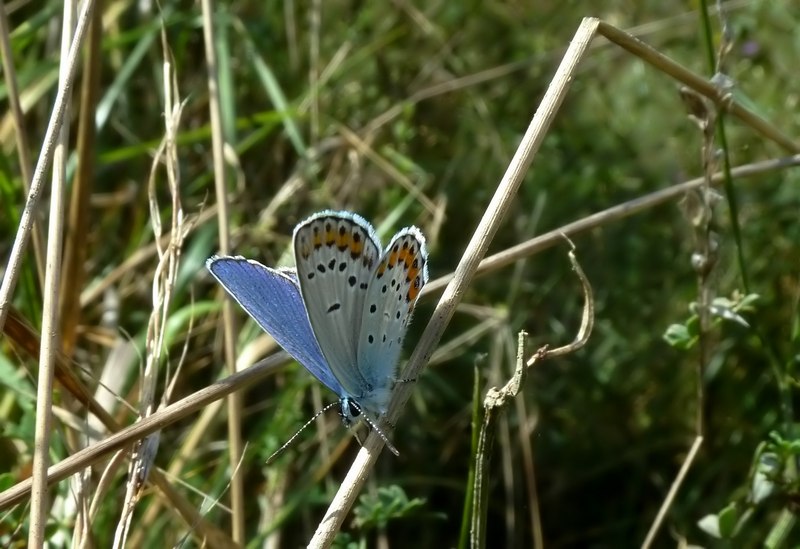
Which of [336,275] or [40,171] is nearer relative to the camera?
[40,171]

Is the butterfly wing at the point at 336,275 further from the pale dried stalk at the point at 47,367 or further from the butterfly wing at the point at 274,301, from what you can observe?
the pale dried stalk at the point at 47,367

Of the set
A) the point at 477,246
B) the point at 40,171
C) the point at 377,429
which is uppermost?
the point at 40,171

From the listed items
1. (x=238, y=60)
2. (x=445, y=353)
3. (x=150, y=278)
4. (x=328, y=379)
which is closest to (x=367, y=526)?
(x=328, y=379)

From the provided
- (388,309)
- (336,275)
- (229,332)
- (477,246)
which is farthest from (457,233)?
(477,246)

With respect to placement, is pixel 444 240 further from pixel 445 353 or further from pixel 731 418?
pixel 731 418

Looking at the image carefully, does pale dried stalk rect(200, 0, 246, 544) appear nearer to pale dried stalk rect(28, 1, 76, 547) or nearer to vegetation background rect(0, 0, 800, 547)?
vegetation background rect(0, 0, 800, 547)

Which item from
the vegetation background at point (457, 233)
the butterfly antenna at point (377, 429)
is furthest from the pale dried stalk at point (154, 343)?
the vegetation background at point (457, 233)

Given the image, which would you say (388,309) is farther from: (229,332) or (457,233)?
(457,233)
